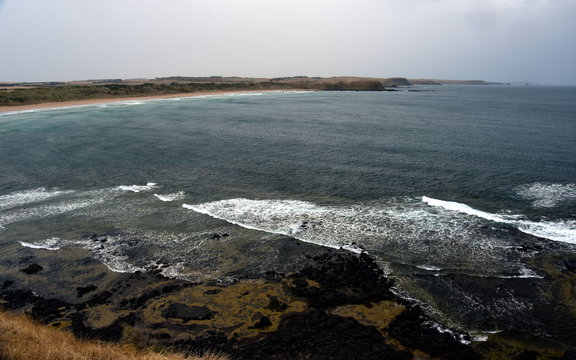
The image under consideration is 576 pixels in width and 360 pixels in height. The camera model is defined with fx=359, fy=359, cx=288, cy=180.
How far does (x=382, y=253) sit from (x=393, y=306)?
4995 millimetres

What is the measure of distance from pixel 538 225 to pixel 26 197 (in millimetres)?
39888

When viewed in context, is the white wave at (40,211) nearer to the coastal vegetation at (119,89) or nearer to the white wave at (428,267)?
the white wave at (428,267)

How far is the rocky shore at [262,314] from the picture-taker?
14.1 metres

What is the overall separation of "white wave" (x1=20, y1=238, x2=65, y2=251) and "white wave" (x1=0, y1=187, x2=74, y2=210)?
330 inches

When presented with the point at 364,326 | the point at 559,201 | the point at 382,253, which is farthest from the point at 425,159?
the point at 364,326

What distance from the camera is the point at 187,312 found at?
16.3m

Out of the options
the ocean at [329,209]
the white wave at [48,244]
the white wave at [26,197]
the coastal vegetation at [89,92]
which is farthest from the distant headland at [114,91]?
the white wave at [48,244]

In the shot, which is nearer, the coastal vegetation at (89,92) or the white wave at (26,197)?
the white wave at (26,197)

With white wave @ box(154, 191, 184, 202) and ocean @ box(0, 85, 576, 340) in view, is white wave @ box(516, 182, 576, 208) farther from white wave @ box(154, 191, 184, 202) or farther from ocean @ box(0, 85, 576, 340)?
white wave @ box(154, 191, 184, 202)

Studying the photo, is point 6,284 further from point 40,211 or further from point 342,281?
point 342,281

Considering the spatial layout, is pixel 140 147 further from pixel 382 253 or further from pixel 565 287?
pixel 565 287

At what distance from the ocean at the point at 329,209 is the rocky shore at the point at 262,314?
1.10m

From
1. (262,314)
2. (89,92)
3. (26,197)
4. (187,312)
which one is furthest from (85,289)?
(89,92)

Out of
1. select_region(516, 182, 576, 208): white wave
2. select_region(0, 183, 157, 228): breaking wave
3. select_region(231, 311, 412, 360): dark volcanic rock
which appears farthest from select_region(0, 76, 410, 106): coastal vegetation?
select_region(516, 182, 576, 208): white wave
